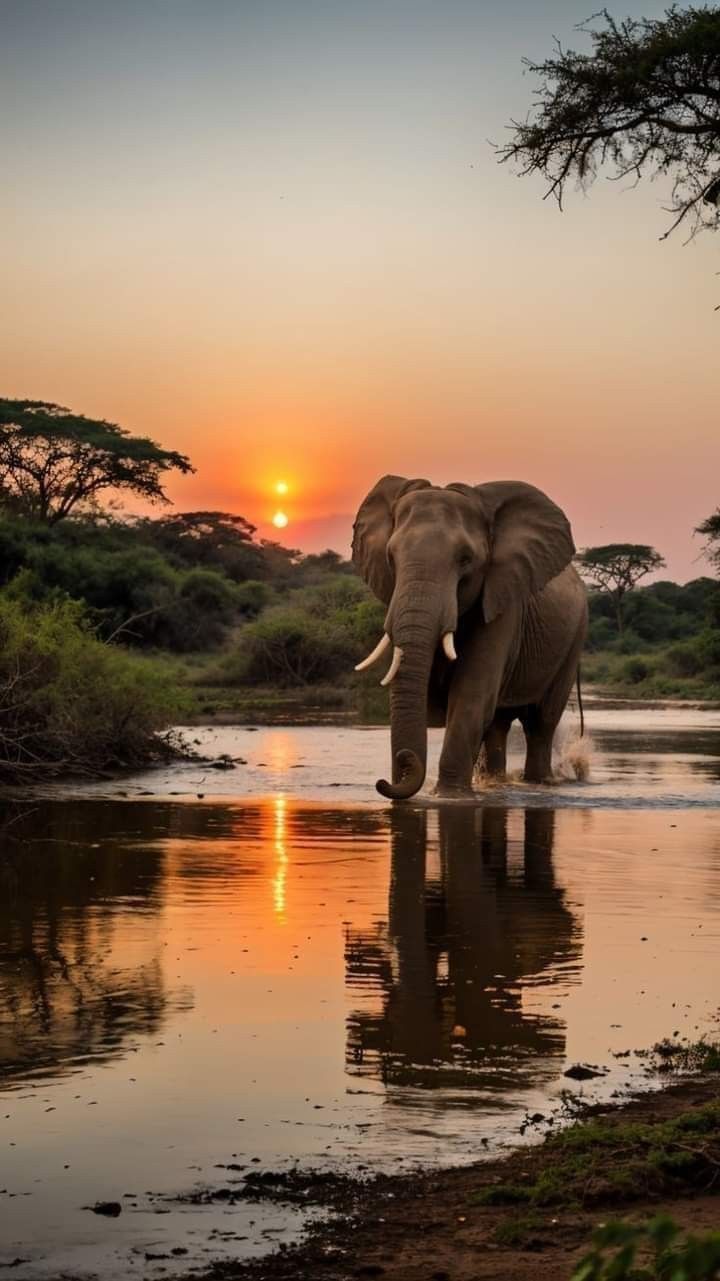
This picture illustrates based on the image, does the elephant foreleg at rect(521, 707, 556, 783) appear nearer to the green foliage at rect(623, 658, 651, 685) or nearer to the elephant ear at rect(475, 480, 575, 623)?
the elephant ear at rect(475, 480, 575, 623)

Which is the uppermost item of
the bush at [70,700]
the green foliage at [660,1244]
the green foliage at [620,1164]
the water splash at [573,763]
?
the bush at [70,700]

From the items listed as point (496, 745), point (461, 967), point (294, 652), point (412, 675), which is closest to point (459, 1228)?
point (461, 967)

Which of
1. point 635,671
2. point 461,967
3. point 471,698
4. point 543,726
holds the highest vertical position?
point 635,671

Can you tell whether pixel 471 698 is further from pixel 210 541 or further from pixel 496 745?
pixel 210 541

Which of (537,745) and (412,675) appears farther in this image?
(537,745)

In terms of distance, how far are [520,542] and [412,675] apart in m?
2.32

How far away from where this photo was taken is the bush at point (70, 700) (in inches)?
644

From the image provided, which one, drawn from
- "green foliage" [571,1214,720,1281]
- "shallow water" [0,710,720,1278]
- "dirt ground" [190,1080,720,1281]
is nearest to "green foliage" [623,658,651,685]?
"shallow water" [0,710,720,1278]

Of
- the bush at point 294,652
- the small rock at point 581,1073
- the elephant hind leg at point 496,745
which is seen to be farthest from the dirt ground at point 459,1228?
the bush at point 294,652

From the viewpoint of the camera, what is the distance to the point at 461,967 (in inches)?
311

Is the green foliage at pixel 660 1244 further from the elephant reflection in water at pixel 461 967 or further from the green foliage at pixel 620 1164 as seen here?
the elephant reflection in water at pixel 461 967

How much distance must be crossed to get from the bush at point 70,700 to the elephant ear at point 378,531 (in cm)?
326

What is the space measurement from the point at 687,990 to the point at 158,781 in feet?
36.4

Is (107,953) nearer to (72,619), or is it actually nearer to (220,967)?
(220,967)
